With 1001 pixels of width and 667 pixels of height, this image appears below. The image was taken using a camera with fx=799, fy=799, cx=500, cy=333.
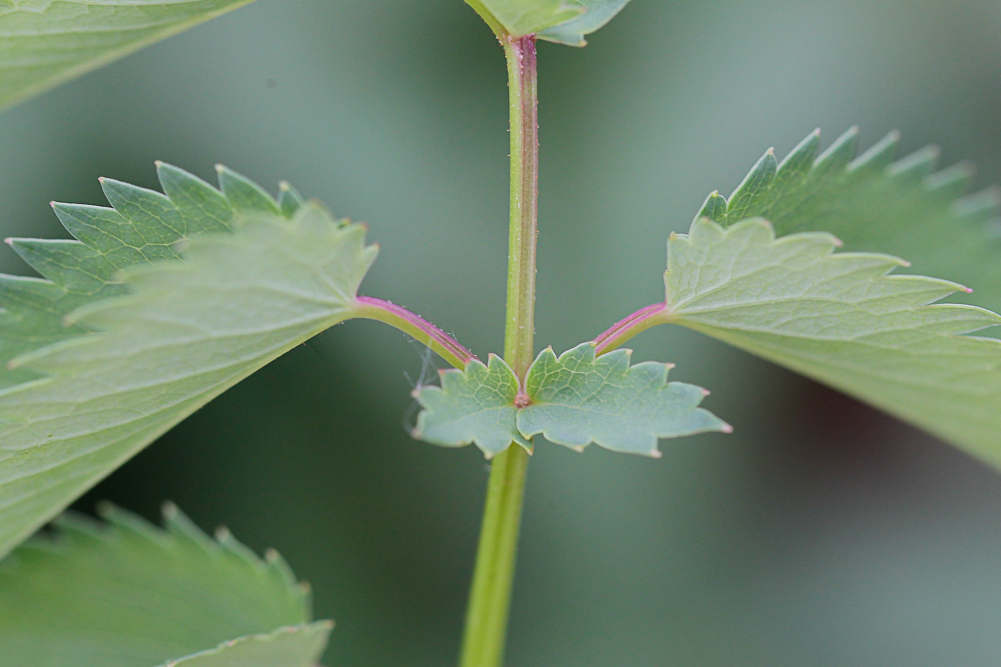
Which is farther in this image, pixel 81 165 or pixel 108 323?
pixel 81 165

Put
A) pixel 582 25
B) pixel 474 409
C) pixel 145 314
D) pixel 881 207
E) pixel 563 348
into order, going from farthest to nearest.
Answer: pixel 563 348 → pixel 881 207 → pixel 582 25 → pixel 474 409 → pixel 145 314

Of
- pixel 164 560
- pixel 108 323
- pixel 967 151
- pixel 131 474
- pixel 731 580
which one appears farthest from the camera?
pixel 967 151

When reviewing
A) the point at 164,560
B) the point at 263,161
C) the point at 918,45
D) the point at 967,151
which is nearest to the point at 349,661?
the point at 164,560

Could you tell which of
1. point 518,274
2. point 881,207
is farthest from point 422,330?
point 881,207

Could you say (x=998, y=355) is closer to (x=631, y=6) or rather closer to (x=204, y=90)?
(x=631, y=6)

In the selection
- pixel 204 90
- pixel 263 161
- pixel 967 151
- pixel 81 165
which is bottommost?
pixel 81 165

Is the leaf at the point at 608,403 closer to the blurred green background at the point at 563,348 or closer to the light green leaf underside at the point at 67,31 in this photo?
the light green leaf underside at the point at 67,31

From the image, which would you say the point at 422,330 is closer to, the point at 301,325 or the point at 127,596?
the point at 301,325
